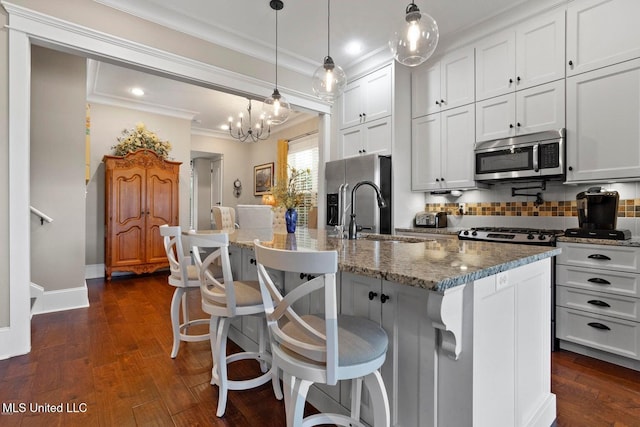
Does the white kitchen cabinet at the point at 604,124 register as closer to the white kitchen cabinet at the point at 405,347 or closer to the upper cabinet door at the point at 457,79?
the upper cabinet door at the point at 457,79

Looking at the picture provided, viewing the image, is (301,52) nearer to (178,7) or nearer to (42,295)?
(178,7)

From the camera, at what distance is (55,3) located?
2.44 m

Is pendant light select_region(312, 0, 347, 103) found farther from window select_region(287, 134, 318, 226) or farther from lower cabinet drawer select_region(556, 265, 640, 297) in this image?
window select_region(287, 134, 318, 226)

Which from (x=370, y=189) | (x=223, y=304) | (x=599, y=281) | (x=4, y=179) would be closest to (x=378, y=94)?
(x=370, y=189)

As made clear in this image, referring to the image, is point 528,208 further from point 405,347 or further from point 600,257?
point 405,347

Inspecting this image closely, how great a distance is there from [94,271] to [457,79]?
5.68 m

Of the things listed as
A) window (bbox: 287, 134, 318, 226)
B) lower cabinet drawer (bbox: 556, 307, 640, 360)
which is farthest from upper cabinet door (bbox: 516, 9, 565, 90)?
window (bbox: 287, 134, 318, 226)

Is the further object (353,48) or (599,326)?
(353,48)

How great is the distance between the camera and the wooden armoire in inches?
186

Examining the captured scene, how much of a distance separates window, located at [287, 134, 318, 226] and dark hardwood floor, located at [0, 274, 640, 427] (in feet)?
11.4

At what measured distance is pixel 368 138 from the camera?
12.7ft

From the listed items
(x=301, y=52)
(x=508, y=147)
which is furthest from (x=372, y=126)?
(x=508, y=147)

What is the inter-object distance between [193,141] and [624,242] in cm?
707

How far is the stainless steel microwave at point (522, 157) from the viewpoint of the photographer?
2662 millimetres
